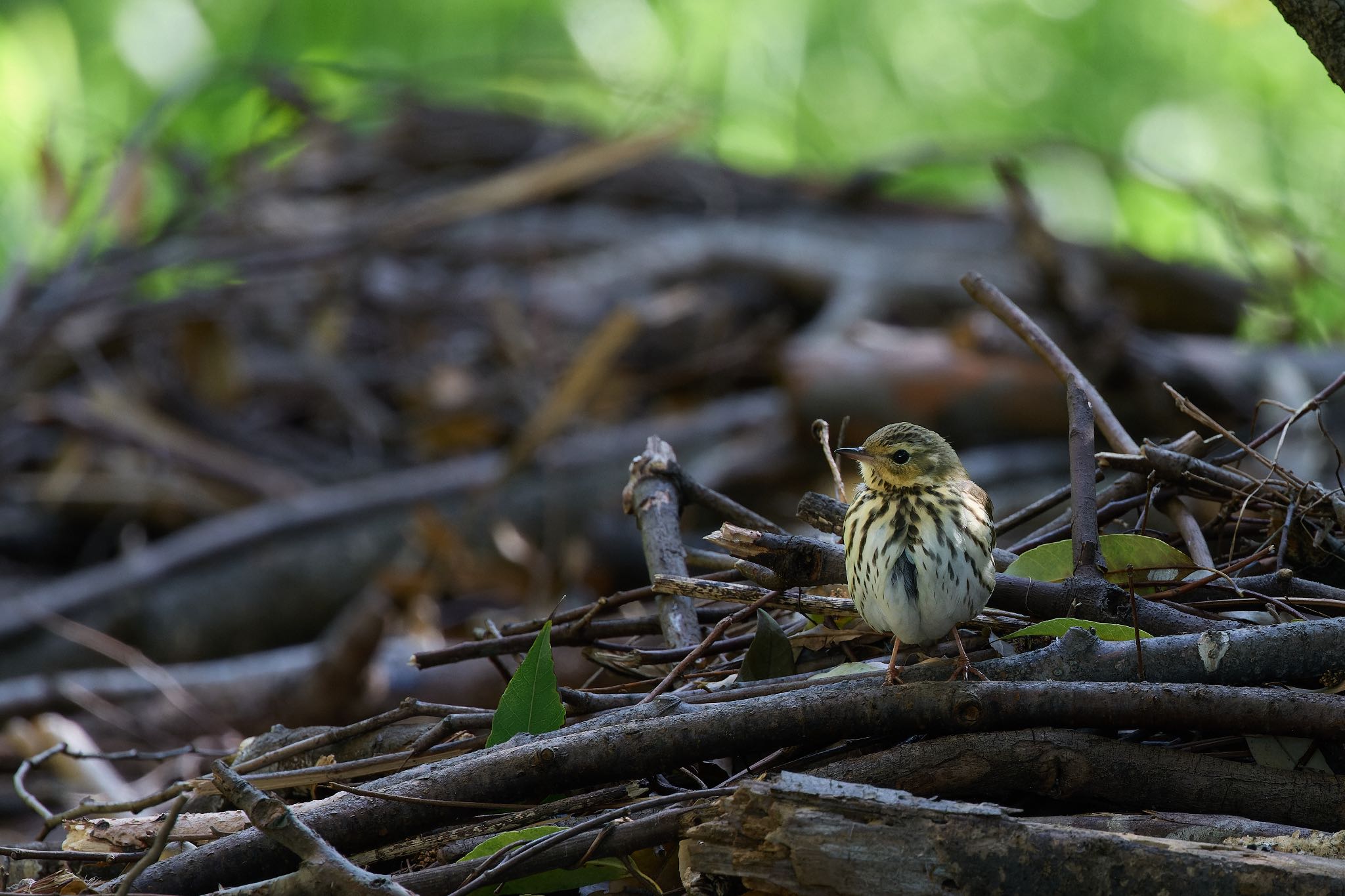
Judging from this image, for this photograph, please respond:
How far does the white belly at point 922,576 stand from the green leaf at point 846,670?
124 millimetres

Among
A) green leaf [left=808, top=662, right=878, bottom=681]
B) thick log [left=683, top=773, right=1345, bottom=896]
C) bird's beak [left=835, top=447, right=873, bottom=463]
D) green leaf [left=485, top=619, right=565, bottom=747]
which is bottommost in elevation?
thick log [left=683, top=773, right=1345, bottom=896]

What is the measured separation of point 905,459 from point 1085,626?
503 millimetres

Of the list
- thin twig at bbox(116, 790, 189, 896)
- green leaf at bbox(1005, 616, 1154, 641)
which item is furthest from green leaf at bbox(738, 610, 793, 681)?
thin twig at bbox(116, 790, 189, 896)

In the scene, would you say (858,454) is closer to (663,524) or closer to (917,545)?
(917,545)

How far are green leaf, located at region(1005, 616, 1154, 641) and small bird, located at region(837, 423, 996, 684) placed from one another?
109 millimetres

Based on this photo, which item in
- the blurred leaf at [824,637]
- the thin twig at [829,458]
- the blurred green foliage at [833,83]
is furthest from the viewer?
the blurred green foliage at [833,83]

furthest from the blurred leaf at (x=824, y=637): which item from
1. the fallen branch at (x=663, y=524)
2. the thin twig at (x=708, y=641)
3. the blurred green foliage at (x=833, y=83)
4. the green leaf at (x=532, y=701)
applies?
the blurred green foliage at (x=833, y=83)

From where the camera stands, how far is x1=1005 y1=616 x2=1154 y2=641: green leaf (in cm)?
226

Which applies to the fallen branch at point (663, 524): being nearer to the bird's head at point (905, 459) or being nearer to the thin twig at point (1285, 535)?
the bird's head at point (905, 459)

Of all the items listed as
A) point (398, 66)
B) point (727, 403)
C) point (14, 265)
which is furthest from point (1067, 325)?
point (398, 66)

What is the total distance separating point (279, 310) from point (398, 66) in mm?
3845

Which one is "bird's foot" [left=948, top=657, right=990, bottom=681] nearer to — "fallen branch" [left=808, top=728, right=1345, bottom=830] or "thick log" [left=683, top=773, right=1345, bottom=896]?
"fallen branch" [left=808, top=728, right=1345, bottom=830]

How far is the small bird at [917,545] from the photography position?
2.23 m

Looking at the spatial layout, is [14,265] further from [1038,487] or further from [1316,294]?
[1316,294]
